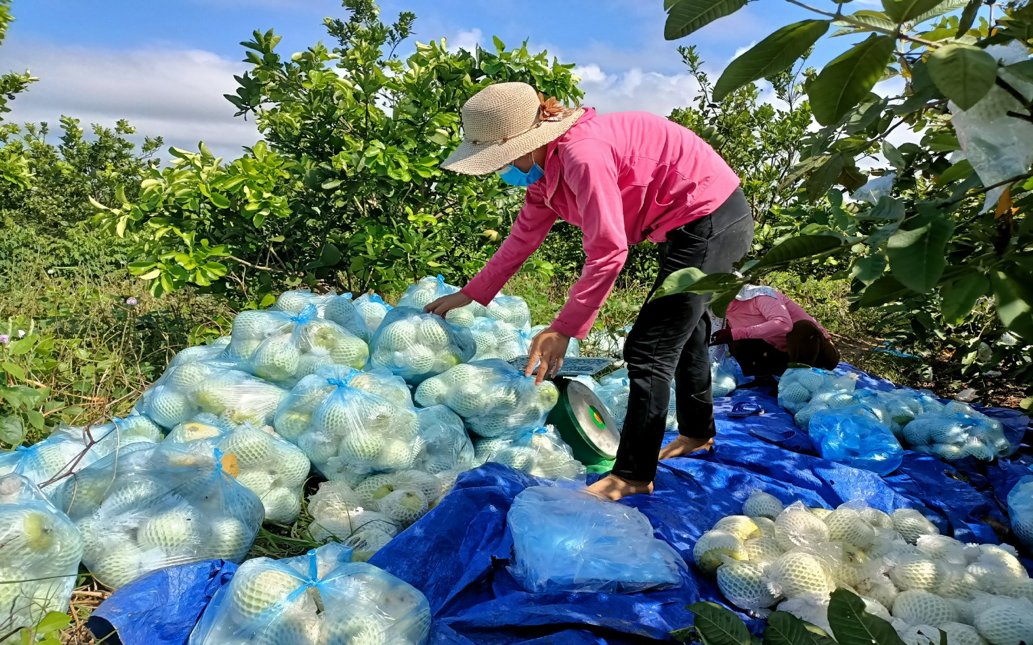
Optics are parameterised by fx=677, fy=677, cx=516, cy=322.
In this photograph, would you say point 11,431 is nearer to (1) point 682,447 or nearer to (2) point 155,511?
(2) point 155,511

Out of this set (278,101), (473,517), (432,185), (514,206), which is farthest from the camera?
(514,206)

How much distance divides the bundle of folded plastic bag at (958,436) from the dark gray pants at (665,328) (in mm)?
1458

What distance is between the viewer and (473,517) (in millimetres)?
2160

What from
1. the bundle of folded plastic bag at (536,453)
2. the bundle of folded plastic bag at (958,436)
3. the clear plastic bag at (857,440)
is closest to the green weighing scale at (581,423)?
the bundle of folded plastic bag at (536,453)

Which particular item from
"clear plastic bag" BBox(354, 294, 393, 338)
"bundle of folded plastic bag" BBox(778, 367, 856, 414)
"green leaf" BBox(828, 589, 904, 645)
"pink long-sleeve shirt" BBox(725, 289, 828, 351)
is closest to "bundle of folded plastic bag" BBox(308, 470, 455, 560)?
"clear plastic bag" BBox(354, 294, 393, 338)

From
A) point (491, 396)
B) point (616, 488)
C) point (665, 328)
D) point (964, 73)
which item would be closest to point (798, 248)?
point (964, 73)

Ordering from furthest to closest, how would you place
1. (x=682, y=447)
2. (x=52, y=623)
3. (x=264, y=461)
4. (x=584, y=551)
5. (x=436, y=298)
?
(x=436, y=298) → (x=682, y=447) → (x=264, y=461) → (x=584, y=551) → (x=52, y=623)

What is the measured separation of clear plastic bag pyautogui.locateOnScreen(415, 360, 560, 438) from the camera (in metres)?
2.78

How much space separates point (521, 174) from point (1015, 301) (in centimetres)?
182

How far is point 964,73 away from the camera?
0.63 meters

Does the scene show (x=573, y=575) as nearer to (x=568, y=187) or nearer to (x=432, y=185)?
(x=568, y=187)

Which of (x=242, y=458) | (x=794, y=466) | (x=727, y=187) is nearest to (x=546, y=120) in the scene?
(x=727, y=187)

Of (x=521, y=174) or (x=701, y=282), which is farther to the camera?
(x=521, y=174)

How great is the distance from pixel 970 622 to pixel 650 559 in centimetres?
83
